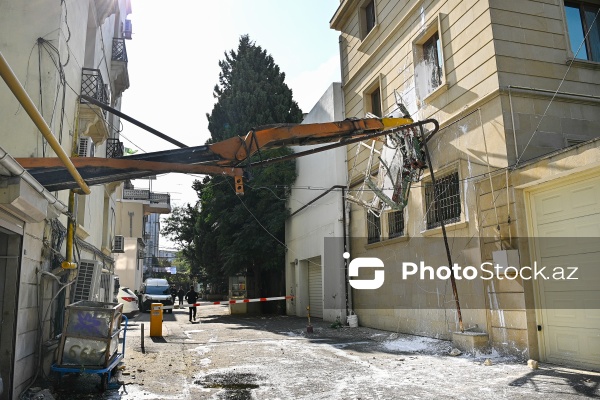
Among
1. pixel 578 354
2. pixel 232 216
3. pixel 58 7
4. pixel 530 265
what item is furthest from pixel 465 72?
pixel 232 216

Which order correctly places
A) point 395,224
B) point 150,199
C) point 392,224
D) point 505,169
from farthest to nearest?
point 150,199 < point 392,224 < point 395,224 < point 505,169

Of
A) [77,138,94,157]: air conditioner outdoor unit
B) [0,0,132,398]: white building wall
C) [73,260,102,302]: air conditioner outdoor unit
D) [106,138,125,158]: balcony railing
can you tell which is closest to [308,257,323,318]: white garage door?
[106,138,125,158]: balcony railing

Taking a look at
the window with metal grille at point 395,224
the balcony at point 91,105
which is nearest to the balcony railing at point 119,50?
the balcony at point 91,105

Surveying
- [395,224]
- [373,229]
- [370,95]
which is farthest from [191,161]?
[370,95]

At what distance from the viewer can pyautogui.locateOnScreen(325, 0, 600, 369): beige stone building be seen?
7.61 m

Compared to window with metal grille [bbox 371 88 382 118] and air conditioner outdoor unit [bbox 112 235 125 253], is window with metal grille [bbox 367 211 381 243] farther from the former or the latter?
air conditioner outdoor unit [bbox 112 235 125 253]

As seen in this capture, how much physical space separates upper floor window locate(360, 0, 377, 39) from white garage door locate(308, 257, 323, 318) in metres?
8.74

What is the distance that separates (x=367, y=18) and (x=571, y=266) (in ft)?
36.3

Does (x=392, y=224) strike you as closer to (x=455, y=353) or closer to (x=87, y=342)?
(x=455, y=353)

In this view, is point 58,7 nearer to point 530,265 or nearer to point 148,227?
point 530,265

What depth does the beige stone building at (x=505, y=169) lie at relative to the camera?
761cm

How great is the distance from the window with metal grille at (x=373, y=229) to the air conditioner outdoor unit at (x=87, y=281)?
806cm

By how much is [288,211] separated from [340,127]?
13.3 meters

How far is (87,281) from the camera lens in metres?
9.41
